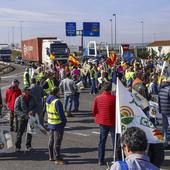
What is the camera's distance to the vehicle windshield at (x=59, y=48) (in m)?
51.1

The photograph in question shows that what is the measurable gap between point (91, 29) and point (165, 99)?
4632 centimetres

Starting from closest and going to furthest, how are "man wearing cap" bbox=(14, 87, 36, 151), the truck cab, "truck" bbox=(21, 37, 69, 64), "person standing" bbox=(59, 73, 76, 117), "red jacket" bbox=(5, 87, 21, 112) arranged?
"man wearing cap" bbox=(14, 87, 36, 151), "red jacket" bbox=(5, 87, 21, 112), "person standing" bbox=(59, 73, 76, 117), the truck cab, "truck" bbox=(21, 37, 69, 64)

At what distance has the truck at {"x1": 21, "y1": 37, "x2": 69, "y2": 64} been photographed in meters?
51.0

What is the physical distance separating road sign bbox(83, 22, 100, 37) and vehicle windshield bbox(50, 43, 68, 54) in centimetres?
→ 676

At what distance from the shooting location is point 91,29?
5778 cm

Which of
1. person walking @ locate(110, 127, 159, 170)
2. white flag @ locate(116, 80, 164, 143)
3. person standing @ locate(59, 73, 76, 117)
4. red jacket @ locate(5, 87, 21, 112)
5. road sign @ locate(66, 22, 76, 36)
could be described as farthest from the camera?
road sign @ locate(66, 22, 76, 36)

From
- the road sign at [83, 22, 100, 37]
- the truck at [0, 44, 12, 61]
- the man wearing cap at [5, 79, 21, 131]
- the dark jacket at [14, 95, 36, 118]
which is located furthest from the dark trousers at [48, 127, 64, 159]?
the truck at [0, 44, 12, 61]

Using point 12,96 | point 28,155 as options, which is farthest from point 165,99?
point 12,96

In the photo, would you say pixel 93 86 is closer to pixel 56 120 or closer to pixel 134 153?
pixel 56 120

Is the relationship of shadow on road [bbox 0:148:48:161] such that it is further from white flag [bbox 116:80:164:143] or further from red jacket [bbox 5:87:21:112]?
white flag [bbox 116:80:164:143]

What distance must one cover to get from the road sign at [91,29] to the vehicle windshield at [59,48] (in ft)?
22.2

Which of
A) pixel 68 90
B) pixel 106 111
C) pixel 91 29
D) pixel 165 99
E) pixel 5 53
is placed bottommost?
pixel 68 90

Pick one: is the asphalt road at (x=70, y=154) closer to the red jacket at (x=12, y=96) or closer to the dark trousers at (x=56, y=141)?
the dark trousers at (x=56, y=141)

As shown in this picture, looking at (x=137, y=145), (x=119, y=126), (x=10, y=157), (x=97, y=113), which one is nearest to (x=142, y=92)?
(x=97, y=113)
